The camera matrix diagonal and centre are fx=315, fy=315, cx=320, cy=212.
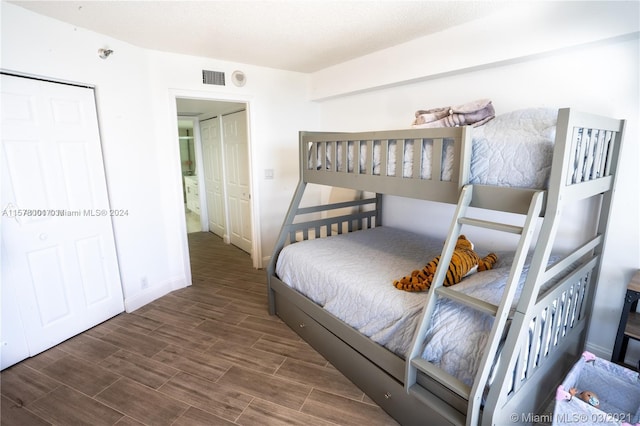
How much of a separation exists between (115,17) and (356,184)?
208 centimetres

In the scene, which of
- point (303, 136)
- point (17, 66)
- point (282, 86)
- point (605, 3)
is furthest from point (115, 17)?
point (605, 3)

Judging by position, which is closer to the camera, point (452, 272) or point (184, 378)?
point (452, 272)

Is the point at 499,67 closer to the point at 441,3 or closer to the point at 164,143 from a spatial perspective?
the point at 441,3

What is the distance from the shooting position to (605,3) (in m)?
1.79

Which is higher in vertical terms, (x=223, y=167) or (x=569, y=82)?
(x=569, y=82)

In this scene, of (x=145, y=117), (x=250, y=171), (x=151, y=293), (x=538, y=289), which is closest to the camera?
(x=538, y=289)

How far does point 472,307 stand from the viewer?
4.74 ft

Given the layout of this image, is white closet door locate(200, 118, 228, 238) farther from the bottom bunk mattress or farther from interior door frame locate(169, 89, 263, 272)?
the bottom bunk mattress

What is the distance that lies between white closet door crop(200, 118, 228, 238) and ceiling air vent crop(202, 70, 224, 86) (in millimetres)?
1409

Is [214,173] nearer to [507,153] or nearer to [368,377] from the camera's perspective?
[368,377]

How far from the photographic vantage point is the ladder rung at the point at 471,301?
4.42 feet

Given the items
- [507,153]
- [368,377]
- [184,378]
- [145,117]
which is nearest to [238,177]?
[145,117]

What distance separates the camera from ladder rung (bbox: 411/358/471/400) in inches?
53.2

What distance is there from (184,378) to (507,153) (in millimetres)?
2357
